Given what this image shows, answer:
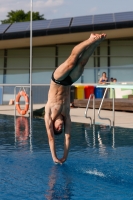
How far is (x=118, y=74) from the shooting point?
23.4 m

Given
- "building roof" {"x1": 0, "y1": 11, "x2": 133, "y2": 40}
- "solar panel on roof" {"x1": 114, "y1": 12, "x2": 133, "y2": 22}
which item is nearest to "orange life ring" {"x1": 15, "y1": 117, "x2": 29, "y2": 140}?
"building roof" {"x1": 0, "y1": 11, "x2": 133, "y2": 40}

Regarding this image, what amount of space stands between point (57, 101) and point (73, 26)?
61.7 ft

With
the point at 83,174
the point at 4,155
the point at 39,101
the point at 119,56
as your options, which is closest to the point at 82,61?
the point at 83,174

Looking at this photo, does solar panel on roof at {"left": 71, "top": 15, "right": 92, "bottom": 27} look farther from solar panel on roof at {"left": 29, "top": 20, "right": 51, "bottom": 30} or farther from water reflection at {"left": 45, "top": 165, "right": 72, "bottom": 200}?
water reflection at {"left": 45, "top": 165, "right": 72, "bottom": 200}

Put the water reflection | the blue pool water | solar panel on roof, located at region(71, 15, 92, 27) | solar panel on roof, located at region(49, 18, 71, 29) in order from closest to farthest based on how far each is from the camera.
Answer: the water reflection → the blue pool water → solar panel on roof, located at region(71, 15, 92, 27) → solar panel on roof, located at region(49, 18, 71, 29)

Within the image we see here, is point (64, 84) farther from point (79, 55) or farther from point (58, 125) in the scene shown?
point (58, 125)

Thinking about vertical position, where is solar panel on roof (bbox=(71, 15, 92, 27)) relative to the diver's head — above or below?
above

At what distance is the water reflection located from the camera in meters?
5.27

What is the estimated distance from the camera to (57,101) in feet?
23.3

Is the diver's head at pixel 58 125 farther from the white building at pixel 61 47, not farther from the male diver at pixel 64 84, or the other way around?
the white building at pixel 61 47

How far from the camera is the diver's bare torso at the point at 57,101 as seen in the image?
7047 millimetres

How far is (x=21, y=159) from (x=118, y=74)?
1632 centimetres

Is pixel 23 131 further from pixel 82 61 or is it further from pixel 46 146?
pixel 82 61

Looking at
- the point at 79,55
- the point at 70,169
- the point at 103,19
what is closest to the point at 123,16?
the point at 103,19
